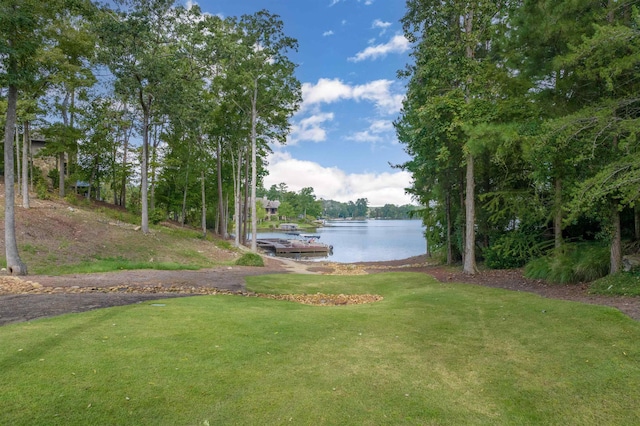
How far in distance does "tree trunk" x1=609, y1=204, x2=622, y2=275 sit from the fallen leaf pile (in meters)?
5.97

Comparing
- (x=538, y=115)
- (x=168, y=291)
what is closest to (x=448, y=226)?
(x=538, y=115)

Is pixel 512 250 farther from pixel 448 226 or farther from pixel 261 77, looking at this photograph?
pixel 261 77

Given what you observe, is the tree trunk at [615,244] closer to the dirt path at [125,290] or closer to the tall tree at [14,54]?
the dirt path at [125,290]

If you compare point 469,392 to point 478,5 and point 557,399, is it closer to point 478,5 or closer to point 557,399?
point 557,399

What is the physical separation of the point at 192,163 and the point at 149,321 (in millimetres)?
23818

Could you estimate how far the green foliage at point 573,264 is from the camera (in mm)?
9805

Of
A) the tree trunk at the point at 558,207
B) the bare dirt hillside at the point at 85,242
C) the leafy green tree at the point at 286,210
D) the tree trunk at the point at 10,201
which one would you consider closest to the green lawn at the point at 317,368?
the tree trunk at the point at 558,207

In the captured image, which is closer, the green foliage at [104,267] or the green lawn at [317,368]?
the green lawn at [317,368]

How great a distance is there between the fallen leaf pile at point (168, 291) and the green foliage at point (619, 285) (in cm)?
517

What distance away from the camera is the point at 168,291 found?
28.8ft

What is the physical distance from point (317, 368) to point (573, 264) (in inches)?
371

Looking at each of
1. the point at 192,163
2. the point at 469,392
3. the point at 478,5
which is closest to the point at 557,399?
the point at 469,392

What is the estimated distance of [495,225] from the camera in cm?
1565

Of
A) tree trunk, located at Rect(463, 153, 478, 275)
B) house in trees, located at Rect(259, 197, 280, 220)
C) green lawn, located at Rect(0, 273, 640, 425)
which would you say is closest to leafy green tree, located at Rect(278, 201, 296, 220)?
house in trees, located at Rect(259, 197, 280, 220)
